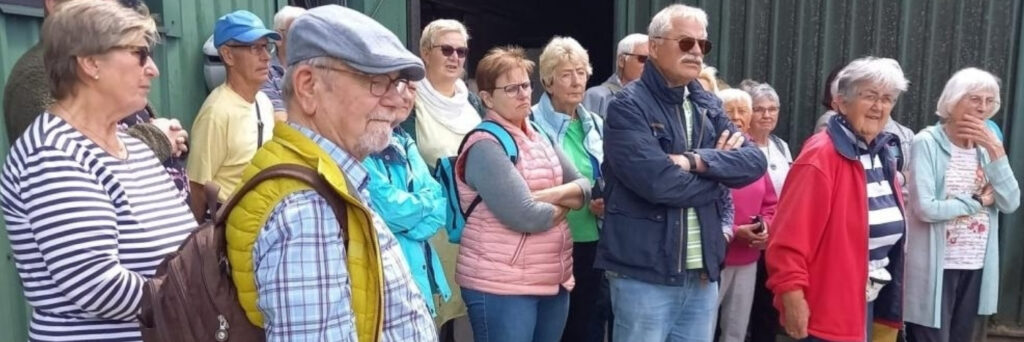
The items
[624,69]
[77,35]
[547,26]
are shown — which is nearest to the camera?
[77,35]

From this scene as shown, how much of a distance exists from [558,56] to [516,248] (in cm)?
107

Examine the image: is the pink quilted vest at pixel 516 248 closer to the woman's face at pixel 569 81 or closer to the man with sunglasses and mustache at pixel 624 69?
the woman's face at pixel 569 81

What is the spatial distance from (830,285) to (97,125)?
2.48m

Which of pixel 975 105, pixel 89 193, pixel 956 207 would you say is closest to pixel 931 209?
pixel 956 207

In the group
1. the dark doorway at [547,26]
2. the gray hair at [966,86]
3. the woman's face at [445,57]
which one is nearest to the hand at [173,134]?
the woman's face at [445,57]

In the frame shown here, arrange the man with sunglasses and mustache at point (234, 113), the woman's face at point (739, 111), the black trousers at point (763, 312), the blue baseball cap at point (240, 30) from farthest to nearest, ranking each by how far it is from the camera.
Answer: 1. the black trousers at point (763, 312)
2. the woman's face at point (739, 111)
3. the blue baseball cap at point (240, 30)
4. the man with sunglasses and mustache at point (234, 113)

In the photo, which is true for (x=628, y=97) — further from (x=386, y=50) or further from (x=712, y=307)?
(x=386, y=50)

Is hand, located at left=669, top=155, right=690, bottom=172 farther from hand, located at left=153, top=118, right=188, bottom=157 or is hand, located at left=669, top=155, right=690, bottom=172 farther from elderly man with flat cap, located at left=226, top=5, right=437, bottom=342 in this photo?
hand, located at left=153, top=118, right=188, bottom=157

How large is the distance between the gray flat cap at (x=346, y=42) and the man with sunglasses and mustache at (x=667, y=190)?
4.78 ft

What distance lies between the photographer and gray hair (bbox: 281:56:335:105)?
134 centimetres

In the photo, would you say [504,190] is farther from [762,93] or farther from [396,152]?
[762,93]

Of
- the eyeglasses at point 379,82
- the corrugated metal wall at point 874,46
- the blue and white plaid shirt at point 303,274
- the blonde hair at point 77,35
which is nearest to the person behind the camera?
the blue and white plaid shirt at point 303,274

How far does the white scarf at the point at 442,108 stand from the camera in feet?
11.4

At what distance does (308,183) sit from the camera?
128 cm
